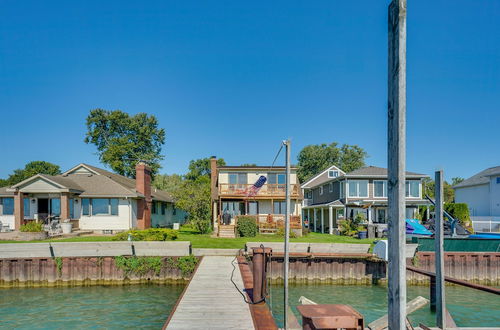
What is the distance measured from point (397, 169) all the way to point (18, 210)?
107ft

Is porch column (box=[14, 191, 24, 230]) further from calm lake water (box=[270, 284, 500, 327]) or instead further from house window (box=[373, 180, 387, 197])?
house window (box=[373, 180, 387, 197])

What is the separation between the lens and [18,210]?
95.3 ft

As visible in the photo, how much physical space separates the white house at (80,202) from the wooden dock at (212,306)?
1905 cm

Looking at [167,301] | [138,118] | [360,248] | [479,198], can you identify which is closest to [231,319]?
[167,301]

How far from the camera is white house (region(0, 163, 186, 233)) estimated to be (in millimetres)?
29609

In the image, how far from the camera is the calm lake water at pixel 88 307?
42.4ft

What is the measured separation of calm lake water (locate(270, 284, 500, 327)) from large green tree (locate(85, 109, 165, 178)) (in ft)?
166

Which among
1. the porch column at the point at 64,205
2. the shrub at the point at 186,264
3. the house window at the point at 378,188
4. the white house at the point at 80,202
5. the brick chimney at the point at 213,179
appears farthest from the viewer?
the house window at the point at 378,188

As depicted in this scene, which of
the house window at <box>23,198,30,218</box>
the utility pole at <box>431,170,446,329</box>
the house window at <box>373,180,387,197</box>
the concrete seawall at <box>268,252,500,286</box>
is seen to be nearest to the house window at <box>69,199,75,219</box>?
the house window at <box>23,198,30,218</box>

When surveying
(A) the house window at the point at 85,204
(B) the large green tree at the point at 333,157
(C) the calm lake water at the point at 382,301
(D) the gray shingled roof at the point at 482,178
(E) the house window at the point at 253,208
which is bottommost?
(C) the calm lake water at the point at 382,301

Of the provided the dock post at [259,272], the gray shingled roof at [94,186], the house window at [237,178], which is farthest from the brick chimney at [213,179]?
the dock post at [259,272]

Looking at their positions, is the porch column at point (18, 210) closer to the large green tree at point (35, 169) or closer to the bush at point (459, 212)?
the bush at point (459, 212)

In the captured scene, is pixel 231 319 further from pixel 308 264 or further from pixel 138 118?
pixel 138 118

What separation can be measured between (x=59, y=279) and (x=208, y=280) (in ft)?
33.7
